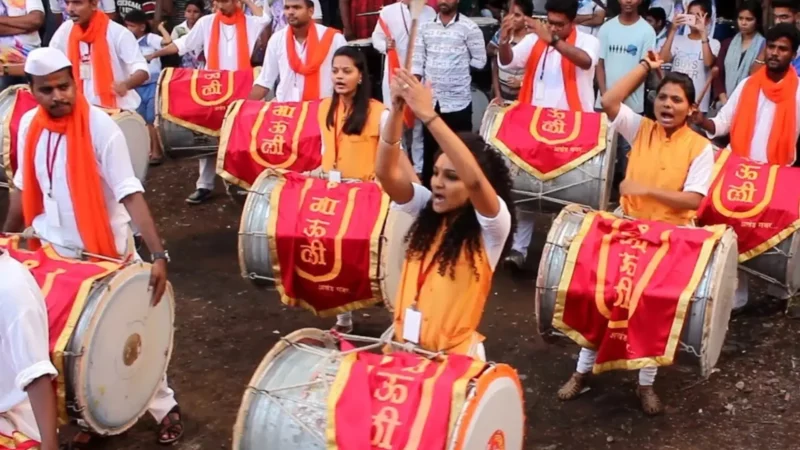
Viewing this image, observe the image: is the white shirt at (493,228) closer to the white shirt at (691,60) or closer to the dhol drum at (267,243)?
the dhol drum at (267,243)

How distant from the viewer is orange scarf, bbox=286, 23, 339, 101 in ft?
23.5

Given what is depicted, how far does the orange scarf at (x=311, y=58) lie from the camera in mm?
7152

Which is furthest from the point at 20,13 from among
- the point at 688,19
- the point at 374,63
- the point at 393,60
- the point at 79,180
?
the point at 688,19

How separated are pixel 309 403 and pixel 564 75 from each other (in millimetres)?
4138

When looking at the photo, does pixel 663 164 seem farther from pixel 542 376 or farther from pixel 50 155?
pixel 50 155

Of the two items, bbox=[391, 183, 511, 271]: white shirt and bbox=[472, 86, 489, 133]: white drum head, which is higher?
bbox=[391, 183, 511, 271]: white shirt

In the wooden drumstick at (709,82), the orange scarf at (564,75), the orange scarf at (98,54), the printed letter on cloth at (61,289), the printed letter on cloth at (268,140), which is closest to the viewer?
the printed letter on cloth at (61,289)

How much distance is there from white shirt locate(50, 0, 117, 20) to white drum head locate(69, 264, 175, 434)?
583 cm

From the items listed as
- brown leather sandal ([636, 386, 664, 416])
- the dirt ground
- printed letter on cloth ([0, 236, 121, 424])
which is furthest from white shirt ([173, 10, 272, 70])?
brown leather sandal ([636, 386, 664, 416])

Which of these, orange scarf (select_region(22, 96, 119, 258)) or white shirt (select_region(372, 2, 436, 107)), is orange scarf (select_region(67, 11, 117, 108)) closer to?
white shirt (select_region(372, 2, 436, 107))

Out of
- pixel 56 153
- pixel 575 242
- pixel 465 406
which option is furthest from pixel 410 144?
pixel 465 406

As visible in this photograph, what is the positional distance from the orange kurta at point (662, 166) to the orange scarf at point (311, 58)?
→ 2.67 meters

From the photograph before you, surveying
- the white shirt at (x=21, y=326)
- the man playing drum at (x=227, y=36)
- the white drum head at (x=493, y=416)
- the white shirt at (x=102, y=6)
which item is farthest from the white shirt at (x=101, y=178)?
the white shirt at (x=102, y=6)

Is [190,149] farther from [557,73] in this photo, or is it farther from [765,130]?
[765,130]
